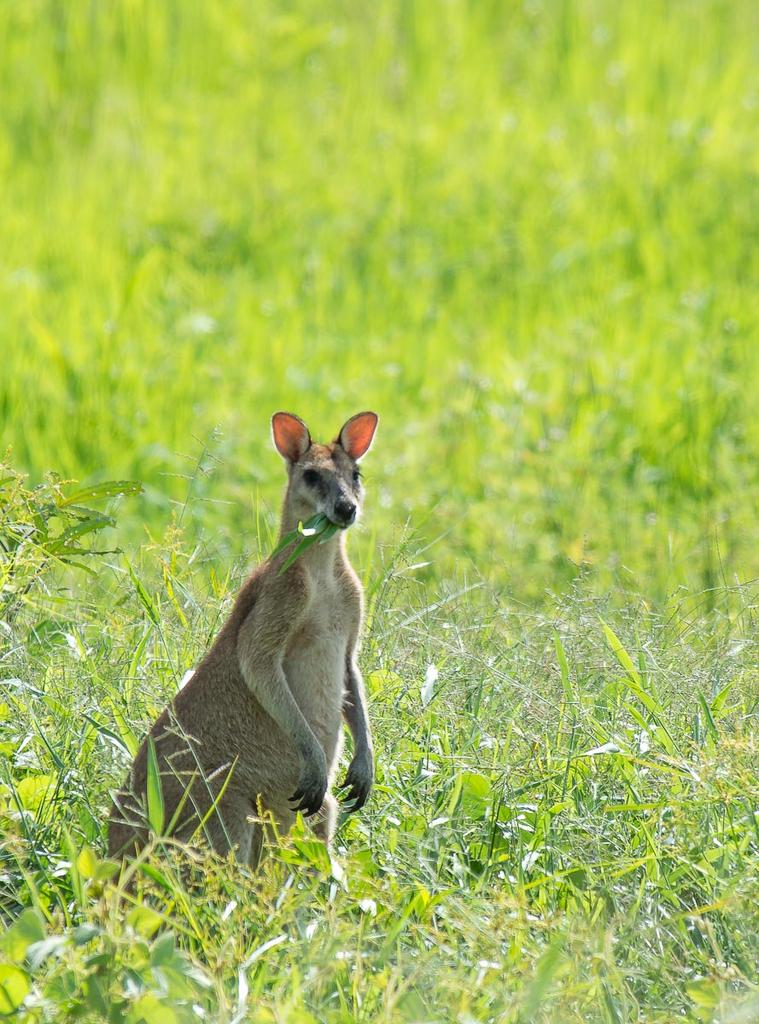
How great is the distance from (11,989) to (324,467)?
1.58 m

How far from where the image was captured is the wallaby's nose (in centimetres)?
372

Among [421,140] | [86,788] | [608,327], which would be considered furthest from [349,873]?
[421,140]

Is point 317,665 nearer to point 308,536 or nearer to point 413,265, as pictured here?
point 308,536

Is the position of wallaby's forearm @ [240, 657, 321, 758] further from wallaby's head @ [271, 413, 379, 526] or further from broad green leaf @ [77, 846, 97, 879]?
broad green leaf @ [77, 846, 97, 879]

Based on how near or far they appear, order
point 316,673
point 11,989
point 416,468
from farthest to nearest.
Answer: point 416,468
point 316,673
point 11,989

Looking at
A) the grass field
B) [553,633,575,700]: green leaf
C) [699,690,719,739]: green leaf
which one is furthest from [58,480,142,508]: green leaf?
[699,690,719,739]: green leaf

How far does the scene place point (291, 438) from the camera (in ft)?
12.9

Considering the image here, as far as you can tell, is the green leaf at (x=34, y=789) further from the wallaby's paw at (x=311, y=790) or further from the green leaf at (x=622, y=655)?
the green leaf at (x=622, y=655)

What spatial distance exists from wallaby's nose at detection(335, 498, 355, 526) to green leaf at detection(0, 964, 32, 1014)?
141 centimetres

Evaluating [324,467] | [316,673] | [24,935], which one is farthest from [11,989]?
[324,467]

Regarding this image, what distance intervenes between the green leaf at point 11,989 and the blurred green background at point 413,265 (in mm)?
2157

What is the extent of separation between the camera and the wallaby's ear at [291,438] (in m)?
3.91

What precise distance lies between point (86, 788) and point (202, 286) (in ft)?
18.6

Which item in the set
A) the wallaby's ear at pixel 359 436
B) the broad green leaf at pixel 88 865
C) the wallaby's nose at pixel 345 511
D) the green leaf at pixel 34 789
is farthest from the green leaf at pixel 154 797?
the wallaby's ear at pixel 359 436
